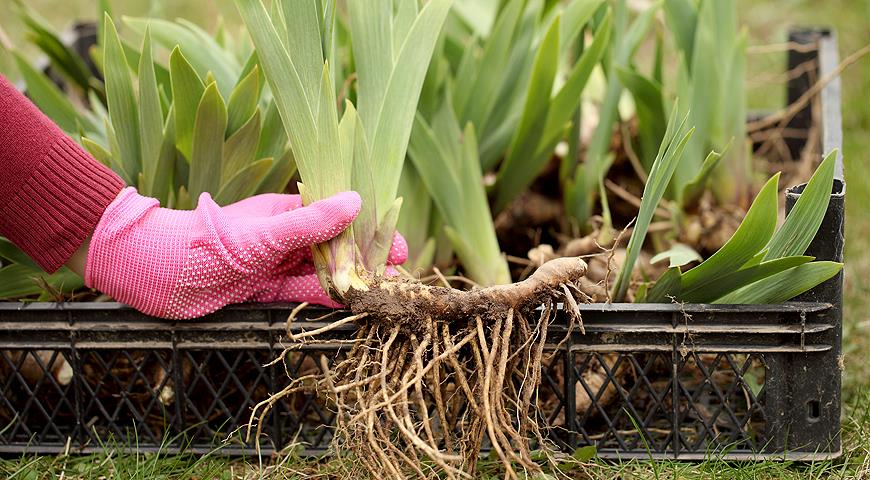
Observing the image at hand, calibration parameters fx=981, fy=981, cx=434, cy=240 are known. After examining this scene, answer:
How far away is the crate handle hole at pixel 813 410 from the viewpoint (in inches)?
45.3

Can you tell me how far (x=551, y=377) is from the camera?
4.00 ft

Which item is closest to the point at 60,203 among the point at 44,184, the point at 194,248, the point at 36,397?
Answer: the point at 44,184

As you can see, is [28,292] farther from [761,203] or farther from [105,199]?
[761,203]

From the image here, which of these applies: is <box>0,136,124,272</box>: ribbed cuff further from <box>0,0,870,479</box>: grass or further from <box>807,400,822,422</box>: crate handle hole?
<box>807,400,822,422</box>: crate handle hole

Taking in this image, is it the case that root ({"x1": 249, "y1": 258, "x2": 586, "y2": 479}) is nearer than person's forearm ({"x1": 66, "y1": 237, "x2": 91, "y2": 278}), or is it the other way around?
root ({"x1": 249, "y1": 258, "x2": 586, "y2": 479})

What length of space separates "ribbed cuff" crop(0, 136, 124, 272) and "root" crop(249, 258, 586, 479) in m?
0.29

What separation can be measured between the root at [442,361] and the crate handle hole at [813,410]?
315 mm

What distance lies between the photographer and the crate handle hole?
1149 mm

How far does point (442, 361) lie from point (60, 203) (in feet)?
1.53

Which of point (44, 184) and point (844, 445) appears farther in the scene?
point (844, 445)

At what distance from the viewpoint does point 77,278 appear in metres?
1.26

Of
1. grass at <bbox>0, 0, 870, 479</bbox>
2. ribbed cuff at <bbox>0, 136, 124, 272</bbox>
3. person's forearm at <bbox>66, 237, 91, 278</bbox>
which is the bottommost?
grass at <bbox>0, 0, 870, 479</bbox>

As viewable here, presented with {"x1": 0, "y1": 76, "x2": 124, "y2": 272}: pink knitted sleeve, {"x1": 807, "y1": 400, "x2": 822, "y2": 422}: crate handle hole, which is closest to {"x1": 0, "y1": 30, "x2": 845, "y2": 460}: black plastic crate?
{"x1": 807, "y1": 400, "x2": 822, "y2": 422}: crate handle hole

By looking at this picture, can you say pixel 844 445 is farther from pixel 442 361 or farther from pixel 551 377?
pixel 442 361
